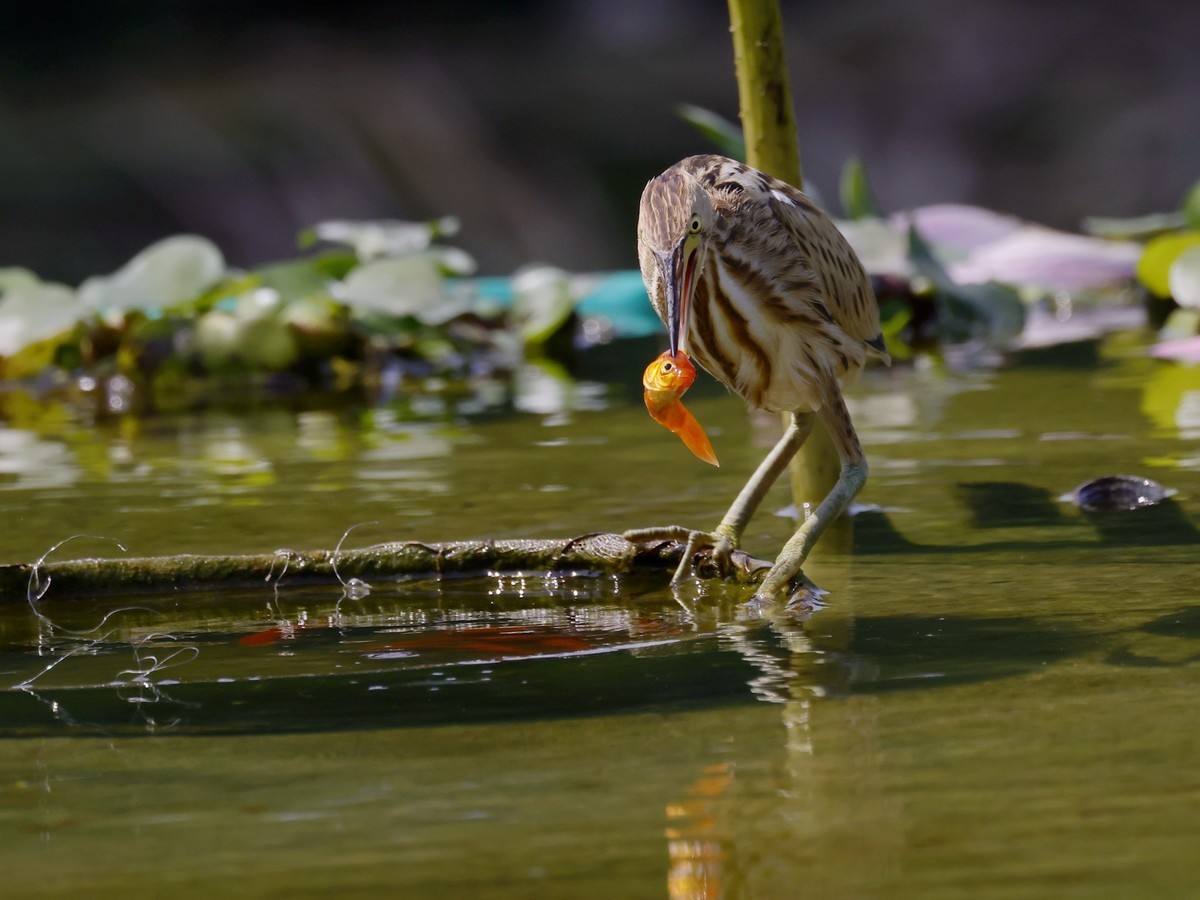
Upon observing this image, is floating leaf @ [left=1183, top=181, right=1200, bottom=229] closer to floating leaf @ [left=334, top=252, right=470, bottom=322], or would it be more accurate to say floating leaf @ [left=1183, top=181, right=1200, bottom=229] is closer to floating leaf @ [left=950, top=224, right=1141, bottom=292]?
floating leaf @ [left=950, top=224, right=1141, bottom=292]

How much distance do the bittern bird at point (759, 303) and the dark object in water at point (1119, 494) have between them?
0.60m

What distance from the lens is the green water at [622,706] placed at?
150 cm

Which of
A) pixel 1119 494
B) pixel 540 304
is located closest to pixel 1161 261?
pixel 540 304

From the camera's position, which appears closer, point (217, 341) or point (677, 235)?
point (677, 235)

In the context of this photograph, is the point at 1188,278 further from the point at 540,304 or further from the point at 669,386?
the point at 669,386

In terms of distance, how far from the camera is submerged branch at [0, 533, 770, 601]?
2.71 metres

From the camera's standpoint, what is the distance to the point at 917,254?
571 centimetres

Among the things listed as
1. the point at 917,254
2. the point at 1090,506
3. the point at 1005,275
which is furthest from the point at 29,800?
the point at 1005,275

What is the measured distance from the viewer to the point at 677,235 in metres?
2.45

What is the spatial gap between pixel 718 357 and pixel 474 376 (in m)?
3.70

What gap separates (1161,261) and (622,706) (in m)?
4.72

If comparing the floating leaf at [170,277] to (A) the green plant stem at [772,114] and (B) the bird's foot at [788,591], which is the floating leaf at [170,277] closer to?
(A) the green plant stem at [772,114]

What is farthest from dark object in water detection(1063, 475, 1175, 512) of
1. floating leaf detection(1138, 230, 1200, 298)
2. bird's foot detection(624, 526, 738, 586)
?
floating leaf detection(1138, 230, 1200, 298)

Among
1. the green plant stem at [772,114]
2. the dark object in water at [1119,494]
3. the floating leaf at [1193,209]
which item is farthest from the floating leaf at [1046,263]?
the green plant stem at [772,114]
